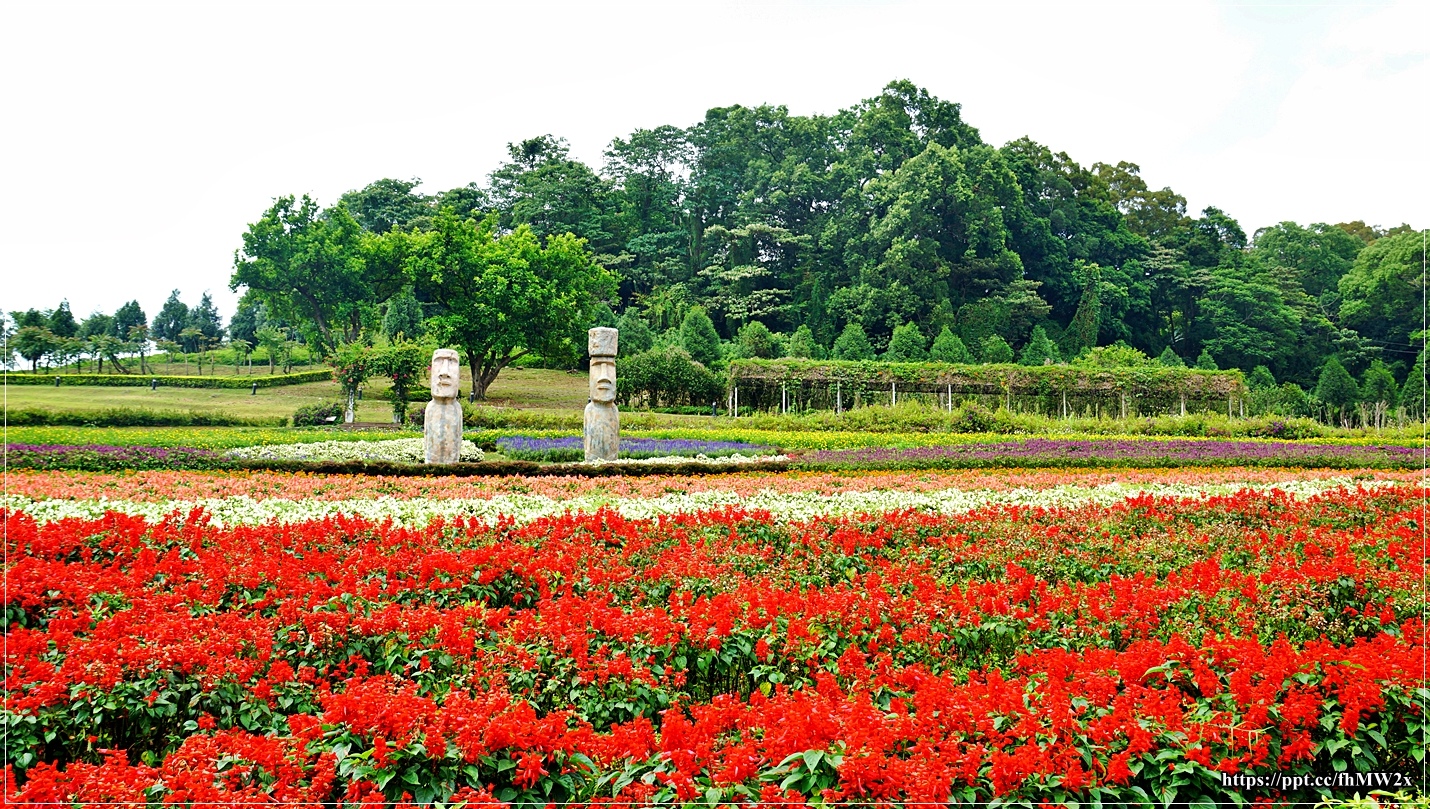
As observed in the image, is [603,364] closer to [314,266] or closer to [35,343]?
[35,343]

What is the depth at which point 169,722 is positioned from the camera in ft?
11.5

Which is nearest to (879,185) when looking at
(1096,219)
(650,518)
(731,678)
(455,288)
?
(1096,219)

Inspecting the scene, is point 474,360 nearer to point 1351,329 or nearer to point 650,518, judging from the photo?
point 650,518

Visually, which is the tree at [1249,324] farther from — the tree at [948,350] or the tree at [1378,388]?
the tree at [948,350]

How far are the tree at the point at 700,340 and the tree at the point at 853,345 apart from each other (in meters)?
5.65

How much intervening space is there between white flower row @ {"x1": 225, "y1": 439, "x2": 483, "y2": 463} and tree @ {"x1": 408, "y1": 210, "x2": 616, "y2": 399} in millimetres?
15531

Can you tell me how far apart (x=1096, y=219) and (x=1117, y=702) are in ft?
179

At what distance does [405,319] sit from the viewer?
35688 millimetres

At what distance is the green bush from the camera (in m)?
23.3

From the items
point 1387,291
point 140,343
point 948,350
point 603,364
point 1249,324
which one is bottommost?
point 603,364

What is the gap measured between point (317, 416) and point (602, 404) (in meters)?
12.4

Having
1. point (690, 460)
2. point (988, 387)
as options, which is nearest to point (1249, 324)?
point (988, 387)

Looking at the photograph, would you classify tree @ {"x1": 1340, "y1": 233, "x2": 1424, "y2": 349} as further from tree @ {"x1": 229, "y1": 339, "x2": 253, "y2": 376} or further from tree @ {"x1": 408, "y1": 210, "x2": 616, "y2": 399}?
tree @ {"x1": 229, "y1": 339, "x2": 253, "y2": 376}

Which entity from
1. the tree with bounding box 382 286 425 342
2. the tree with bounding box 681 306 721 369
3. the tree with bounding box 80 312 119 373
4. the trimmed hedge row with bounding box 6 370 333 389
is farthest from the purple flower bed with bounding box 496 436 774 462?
the tree with bounding box 80 312 119 373
